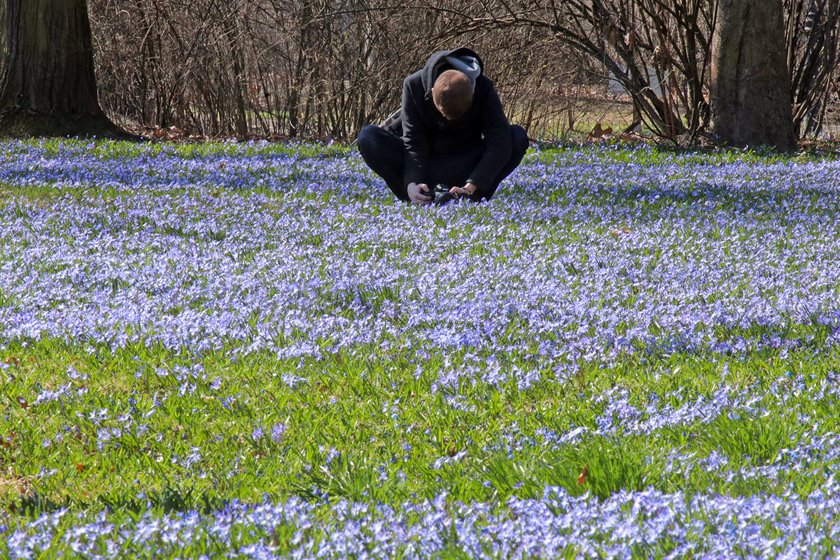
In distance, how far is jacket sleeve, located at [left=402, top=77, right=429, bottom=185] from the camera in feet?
24.4

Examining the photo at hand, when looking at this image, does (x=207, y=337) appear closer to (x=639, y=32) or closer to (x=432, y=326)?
(x=432, y=326)

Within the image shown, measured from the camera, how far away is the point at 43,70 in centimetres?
1322

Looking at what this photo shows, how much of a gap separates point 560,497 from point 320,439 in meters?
1.05

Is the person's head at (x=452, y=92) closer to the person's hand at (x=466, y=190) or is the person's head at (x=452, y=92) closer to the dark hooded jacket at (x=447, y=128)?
the dark hooded jacket at (x=447, y=128)

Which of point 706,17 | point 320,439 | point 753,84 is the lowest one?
point 320,439

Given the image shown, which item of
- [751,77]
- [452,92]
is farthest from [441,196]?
[751,77]

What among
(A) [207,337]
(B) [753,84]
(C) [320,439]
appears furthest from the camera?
(B) [753,84]

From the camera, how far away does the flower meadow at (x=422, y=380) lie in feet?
7.87

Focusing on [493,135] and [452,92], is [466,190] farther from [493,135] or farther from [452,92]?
[452,92]

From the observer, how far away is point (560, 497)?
8.43 feet

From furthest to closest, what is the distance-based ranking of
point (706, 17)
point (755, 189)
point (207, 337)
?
point (706, 17), point (755, 189), point (207, 337)

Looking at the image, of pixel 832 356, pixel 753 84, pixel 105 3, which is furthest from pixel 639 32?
pixel 832 356

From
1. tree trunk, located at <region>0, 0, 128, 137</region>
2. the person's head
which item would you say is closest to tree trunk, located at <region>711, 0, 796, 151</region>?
the person's head

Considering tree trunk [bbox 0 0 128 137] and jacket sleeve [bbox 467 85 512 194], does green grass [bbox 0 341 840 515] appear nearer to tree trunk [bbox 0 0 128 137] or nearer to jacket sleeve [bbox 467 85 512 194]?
jacket sleeve [bbox 467 85 512 194]
